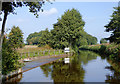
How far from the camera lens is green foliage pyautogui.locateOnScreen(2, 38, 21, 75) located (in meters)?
12.2

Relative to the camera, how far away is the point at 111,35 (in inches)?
1126

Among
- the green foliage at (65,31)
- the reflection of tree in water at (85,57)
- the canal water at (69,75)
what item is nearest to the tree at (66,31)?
the green foliage at (65,31)

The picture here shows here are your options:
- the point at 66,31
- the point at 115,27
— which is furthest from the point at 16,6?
the point at 66,31

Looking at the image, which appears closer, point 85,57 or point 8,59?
point 8,59

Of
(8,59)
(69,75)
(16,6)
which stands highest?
(16,6)

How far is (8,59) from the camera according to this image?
12.6 meters

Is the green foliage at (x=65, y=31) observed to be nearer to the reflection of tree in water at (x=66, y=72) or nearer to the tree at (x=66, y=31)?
the tree at (x=66, y=31)

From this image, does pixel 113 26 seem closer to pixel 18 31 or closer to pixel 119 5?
pixel 119 5

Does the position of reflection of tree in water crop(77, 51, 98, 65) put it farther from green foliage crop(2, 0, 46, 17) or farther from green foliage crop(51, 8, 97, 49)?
green foliage crop(2, 0, 46, 17)

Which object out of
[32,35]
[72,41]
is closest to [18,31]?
[72,41]

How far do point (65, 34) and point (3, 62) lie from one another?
1227 inches

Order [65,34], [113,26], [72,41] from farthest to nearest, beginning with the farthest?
[72,41], [65,34], [113,26]

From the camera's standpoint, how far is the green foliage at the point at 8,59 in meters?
12.2

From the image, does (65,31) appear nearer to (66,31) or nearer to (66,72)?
(66,31)
